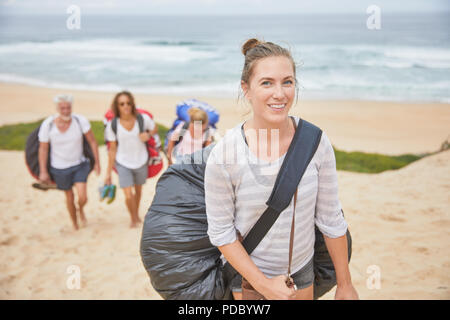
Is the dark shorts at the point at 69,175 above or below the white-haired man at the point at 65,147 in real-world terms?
below

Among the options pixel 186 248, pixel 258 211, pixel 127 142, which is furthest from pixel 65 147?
pixel 258 211

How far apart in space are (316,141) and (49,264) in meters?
3.79

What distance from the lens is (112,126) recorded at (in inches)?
178

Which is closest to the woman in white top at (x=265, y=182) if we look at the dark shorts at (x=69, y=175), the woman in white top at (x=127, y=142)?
the woman in white top at (x=127, y=142)

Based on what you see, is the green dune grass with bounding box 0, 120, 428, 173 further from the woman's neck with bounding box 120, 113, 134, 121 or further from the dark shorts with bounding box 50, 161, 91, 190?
the woman's neck with bounding box 120, 113, 134, 121

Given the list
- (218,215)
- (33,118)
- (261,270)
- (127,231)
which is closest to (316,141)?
(218,215)

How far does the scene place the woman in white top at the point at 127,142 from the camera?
14.8ft

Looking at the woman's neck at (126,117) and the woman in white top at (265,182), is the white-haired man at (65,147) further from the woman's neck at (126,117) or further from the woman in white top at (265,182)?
the woman in white top at (265,182)

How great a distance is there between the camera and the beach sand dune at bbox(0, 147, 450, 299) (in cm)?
367

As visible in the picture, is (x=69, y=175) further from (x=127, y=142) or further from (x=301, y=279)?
(x=301, y=279)

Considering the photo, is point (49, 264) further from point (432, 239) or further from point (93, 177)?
point (432, 239)

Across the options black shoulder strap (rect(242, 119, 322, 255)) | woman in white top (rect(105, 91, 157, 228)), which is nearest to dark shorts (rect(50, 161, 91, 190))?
woman in white top (rect(105, 91, 157, 228))

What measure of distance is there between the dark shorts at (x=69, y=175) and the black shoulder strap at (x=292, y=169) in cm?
370

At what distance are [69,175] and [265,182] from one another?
3769 mm
